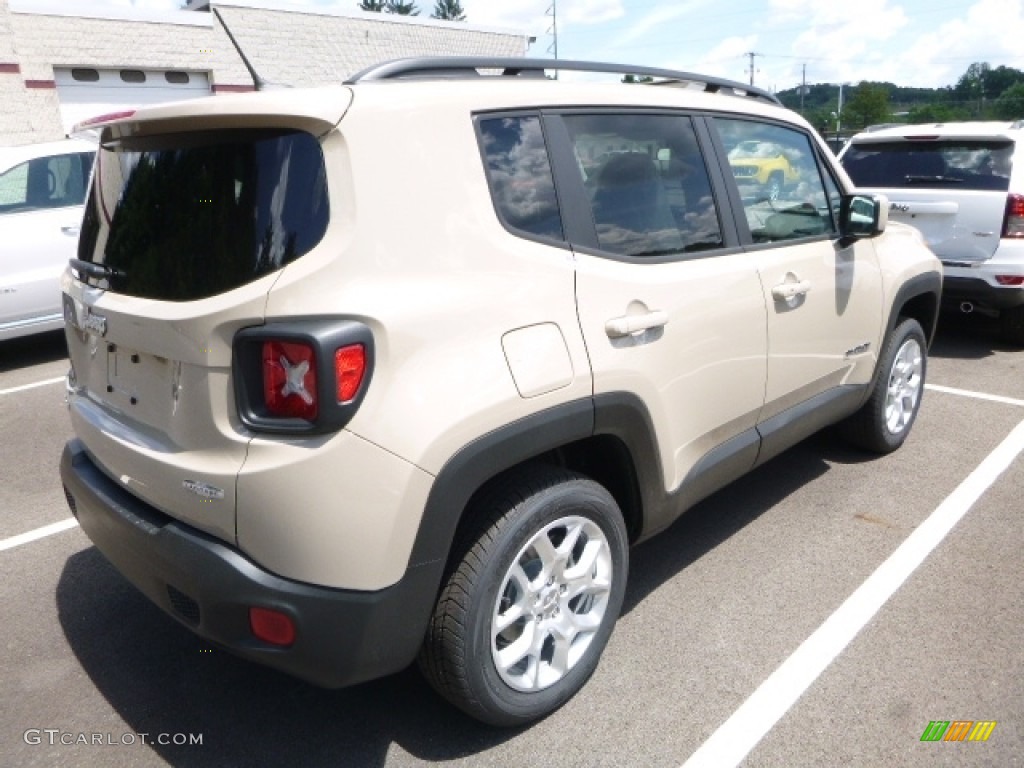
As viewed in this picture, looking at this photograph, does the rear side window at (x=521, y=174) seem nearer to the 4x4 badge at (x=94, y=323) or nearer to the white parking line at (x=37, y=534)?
the 4x4 badge at (x=94, y=323)

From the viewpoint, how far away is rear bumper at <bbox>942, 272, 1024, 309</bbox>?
20.6ft

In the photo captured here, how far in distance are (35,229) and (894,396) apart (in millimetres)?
6453

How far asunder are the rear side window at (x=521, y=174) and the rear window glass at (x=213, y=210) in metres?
0.52

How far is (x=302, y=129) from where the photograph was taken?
2061 mm

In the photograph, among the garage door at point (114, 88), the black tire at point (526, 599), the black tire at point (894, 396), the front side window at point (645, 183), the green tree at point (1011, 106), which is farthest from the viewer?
the green tree at point (1011, 106)

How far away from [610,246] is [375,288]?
0.90 meters

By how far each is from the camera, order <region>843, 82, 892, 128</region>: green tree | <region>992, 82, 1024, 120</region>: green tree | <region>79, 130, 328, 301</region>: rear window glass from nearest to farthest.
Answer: <region>79, 130, 328, 301</region>: rear window glass
<region>992, 82, 1024, 120</region>: green tree
<region>843, 82, 892, 128</region>: green tree

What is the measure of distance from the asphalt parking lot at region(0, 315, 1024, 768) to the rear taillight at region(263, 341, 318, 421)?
44.2 inches

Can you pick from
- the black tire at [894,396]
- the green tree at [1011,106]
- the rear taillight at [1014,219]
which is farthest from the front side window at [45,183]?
the green tree at [1011,106]

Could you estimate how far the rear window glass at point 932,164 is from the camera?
6.39m

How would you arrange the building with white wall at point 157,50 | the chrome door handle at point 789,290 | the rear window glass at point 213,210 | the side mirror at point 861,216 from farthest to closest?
1. the building with white wall at point 157,50
2. the side mirror at point 861,216
3. the chrome door handle at point 789,290
4. the rear window glass at point 213,210

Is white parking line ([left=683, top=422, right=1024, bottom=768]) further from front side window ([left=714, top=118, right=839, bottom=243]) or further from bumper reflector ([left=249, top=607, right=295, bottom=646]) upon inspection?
front side window ([left=714, top=118, right=839, bottom=243])

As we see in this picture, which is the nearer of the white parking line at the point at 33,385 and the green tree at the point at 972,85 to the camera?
the white parking line at the point at 33,385

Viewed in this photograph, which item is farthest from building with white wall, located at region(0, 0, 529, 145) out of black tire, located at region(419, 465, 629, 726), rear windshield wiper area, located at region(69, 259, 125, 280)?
black tire, located at region(419, 465, 629, 726)
